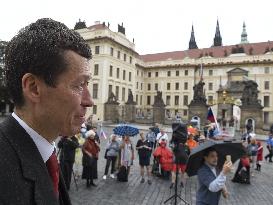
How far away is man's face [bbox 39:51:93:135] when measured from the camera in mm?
1047

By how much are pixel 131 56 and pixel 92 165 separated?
4994 centimetres

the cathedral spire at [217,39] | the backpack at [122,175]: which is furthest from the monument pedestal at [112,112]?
the cathedral spire at [217,39]

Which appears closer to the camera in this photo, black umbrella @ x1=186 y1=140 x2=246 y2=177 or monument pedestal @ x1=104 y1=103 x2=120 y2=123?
black umbrella @ x1=186 y1=140 x2=246 y2=177

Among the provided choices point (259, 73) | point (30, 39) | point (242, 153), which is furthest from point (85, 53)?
point (259, 73)

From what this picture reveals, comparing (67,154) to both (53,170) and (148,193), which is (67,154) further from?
(53,170)

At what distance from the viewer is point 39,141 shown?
3.43 feet

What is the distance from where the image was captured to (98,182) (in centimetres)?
993

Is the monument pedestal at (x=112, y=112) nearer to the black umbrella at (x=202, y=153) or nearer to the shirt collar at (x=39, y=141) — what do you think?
the black umbrella at (x=202, y=153)

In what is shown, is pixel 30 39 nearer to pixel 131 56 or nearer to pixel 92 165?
pixel 92 165

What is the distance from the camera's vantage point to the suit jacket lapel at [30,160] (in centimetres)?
91

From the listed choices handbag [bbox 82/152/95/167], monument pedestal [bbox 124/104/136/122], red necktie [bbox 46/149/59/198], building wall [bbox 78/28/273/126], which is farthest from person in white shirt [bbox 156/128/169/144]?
building wall [bbox 78/28/273/126]

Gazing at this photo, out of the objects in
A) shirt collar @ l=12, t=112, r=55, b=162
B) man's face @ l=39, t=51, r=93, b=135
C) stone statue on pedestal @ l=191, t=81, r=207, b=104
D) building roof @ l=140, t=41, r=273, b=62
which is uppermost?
building roof @ l=140, t=41, r=273, b=62

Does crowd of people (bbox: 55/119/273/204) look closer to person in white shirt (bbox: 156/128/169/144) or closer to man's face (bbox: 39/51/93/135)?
person in white shirt (bbox: 156/128/169/144)

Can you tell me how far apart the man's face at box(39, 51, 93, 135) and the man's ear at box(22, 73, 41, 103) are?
0.06 feet
